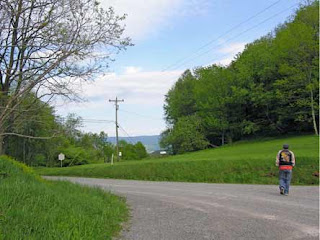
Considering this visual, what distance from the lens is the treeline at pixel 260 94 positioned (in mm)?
47844

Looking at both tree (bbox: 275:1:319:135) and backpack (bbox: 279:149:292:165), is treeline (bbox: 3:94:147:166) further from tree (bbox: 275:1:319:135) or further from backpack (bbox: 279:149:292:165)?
tree (bbox: 275:1:319:135)

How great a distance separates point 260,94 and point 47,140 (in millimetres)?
31494

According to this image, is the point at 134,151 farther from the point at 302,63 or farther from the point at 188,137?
the point at 302,63

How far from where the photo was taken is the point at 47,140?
46.8 metres

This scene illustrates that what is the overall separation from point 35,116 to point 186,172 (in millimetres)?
13999

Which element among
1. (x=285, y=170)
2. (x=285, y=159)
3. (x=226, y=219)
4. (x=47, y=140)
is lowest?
(x=226, y=219)

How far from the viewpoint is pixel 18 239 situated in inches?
212

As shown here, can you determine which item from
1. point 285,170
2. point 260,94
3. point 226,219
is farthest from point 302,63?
point 226,219

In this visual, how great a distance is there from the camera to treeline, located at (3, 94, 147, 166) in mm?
14422

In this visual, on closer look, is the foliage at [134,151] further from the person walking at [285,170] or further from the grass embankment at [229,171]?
the person walking at [285,170]

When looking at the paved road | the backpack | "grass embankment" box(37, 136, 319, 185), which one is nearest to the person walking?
the backpack

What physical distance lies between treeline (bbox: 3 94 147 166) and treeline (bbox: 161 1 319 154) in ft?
62.9

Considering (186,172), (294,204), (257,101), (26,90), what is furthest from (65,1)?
(257,101)

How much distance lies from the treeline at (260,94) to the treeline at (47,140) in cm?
1918
